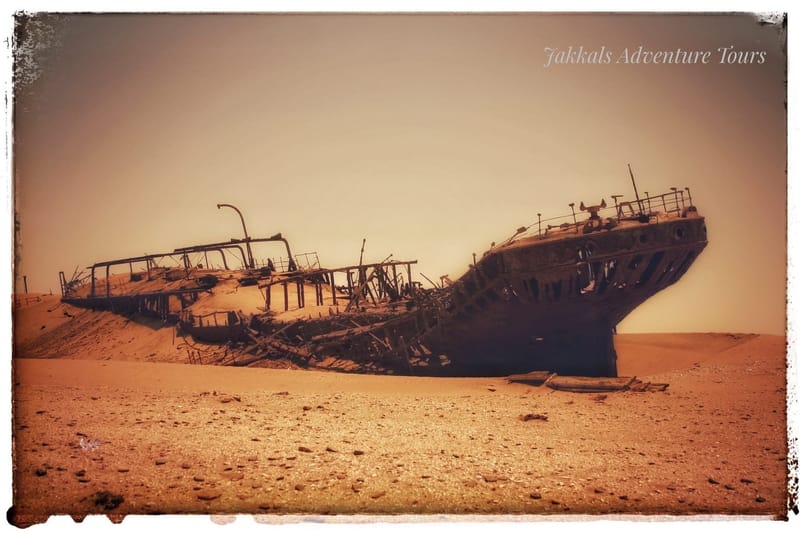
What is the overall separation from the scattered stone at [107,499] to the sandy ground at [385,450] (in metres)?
0.01

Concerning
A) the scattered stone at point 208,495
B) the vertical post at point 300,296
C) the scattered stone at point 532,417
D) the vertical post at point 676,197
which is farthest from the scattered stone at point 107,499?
the vertical post at point 300,296

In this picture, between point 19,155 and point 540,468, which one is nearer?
point 540,468

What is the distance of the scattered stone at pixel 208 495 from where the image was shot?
632 centimetres

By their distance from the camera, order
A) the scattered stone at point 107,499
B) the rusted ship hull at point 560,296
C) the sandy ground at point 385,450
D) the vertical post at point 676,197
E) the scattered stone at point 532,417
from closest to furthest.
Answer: the scattered stone at point 107,499
the sandy ground at point 385,450
the scattered stone at point 532,417
the vertical post at point 676,197
the rusted ship hull at point 560,296

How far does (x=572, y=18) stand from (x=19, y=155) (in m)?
7.87

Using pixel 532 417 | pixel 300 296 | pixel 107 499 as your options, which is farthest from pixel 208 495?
pixel 300 296

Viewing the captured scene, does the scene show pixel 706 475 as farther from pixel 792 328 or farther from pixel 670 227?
pixel 670 227

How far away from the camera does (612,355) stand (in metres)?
14.2

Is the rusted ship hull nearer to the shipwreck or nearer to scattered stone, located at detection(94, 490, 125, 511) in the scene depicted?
the shipwreck

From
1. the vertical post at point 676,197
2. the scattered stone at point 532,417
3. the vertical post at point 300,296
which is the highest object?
the vertical post at point 676,197

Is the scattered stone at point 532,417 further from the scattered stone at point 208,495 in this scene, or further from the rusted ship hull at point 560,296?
the rusted ship hull at point 560,296

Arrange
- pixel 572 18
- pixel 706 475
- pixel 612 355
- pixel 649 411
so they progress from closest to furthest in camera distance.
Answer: pixel 706 475 → pixel 572 18 → pixel 649 411 → pixel 612 355

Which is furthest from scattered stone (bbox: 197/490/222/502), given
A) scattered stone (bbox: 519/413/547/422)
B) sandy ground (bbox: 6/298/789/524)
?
scattered stone (bbox: 519/413/547/422)

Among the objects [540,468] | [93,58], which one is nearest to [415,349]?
[540,468]
